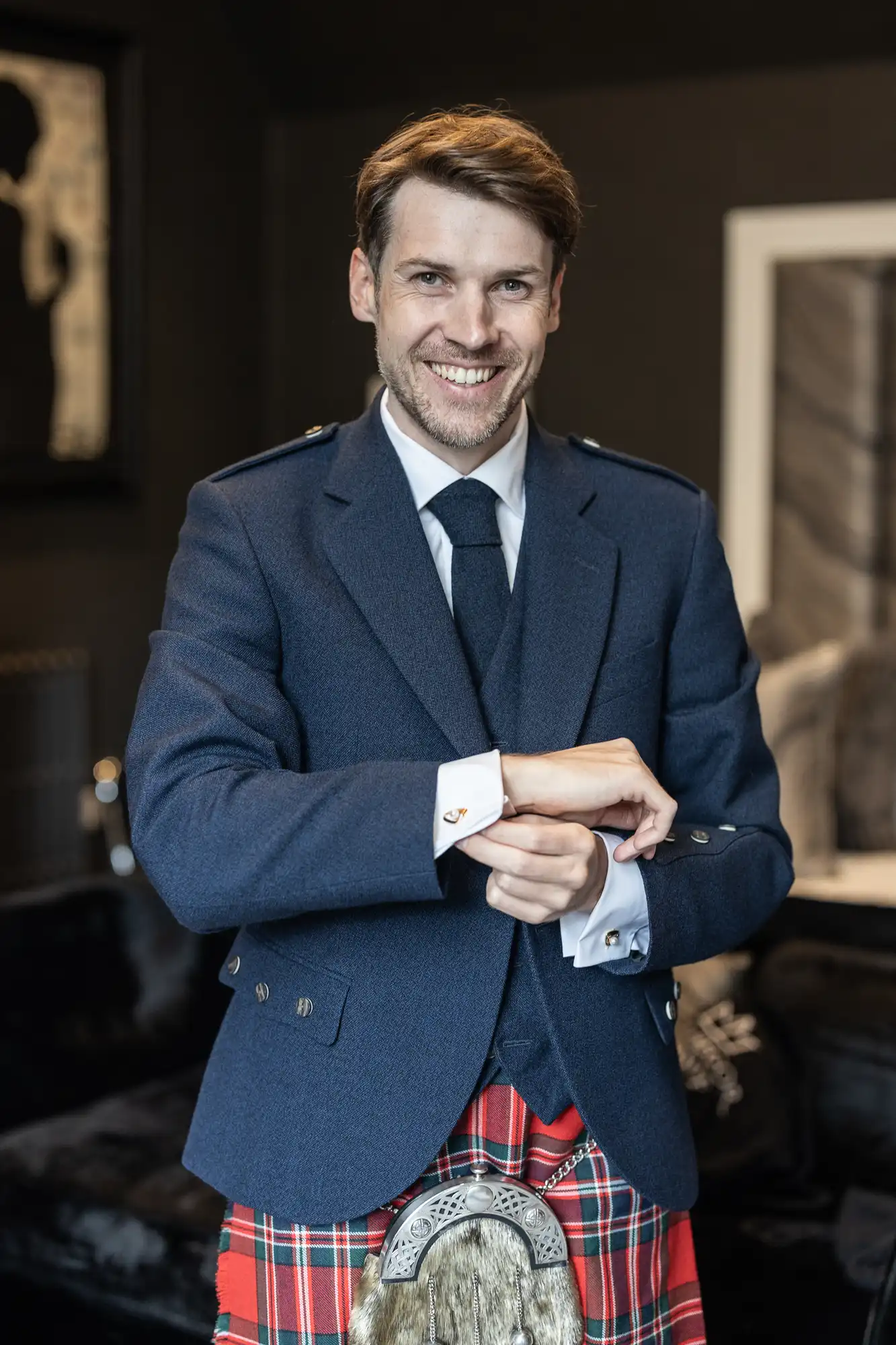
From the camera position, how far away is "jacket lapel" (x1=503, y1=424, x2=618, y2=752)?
155 centimetres

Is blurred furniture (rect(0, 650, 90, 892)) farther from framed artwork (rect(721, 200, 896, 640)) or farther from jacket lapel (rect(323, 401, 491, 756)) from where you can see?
jacket lapel (rect(323, 401, 491, 756))

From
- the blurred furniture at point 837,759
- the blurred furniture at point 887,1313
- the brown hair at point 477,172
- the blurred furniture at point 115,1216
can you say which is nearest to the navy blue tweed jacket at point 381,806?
the brown hair at point 477,172

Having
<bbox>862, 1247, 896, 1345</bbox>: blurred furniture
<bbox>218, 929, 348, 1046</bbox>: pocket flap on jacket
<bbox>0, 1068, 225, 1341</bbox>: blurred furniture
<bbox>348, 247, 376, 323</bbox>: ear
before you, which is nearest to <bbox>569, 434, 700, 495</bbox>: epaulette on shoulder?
<bbox>348, 247, 376, 323</bbox>: ear

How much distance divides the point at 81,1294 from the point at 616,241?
11.9 feet

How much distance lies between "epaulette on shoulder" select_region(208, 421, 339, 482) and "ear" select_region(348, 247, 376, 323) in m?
0.11

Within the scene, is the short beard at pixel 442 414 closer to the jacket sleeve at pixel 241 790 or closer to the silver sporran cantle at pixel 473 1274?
the jacket sleeve at pixel 241 790

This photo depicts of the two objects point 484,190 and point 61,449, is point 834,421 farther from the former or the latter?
point 484,190

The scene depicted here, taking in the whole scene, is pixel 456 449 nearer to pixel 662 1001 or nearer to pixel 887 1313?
pixel 662 1001

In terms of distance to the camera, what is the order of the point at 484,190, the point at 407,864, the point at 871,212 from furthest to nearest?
the point at 871,212 → the point at 484,190 → the point at 407,864

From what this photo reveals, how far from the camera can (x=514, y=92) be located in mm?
5297

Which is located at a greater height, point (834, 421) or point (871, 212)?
point (871, 212)

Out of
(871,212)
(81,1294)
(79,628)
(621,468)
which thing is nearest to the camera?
(621,468)

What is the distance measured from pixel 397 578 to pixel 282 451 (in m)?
0.21

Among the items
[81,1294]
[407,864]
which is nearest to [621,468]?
[407,864]
